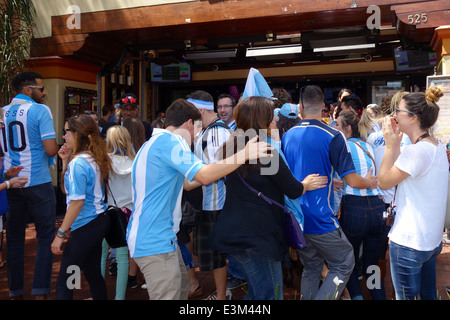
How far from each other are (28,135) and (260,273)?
97.8 inches

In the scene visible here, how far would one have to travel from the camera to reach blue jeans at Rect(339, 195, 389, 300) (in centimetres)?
335

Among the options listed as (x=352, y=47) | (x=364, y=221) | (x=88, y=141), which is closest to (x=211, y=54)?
(x=352, y=47)

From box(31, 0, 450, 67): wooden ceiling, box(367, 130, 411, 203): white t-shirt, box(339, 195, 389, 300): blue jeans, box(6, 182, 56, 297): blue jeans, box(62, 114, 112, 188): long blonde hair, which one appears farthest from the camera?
box(31, 0, 450, 67): wooden ceiling

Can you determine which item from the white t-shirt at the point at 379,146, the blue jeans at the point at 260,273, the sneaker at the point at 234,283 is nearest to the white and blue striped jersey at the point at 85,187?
the blue jeans at the point at 260,273

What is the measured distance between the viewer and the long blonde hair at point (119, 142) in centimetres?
375

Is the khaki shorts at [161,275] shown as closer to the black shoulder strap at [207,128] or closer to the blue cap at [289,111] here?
the black shoulder strap at [207,128]

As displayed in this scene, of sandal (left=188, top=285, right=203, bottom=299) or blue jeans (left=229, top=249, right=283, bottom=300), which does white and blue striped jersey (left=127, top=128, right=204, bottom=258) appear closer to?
blue jeans (left=229, top=249, right=283, bottom=300)

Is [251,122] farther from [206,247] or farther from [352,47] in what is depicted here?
[352,47]

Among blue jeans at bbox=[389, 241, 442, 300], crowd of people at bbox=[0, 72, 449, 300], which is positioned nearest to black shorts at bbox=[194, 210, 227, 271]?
crowd of people at bbox=[0, 72, 449, 300]

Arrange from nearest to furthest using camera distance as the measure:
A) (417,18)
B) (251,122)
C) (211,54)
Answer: (251,122) → (417,18) → (211,54)

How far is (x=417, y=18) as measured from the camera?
6098mm

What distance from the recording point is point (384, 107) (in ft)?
16.1

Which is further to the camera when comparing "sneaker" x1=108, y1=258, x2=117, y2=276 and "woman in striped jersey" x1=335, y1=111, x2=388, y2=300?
"sneaker" x1=108, y1=258, x2=117, y2=276

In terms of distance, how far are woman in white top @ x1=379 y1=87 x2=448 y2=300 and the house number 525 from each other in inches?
164
